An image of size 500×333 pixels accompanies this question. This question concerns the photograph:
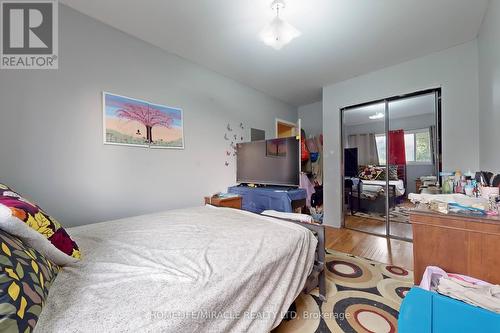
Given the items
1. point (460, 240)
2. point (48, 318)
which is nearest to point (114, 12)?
point (48, 318)

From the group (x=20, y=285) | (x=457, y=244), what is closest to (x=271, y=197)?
(x=457, y=244)

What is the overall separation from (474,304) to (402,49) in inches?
109

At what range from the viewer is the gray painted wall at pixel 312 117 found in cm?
440

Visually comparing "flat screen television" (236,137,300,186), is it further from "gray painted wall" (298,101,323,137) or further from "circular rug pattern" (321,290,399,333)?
"gray painted wall" (298,101,323,137)

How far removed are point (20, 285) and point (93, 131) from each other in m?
1.77

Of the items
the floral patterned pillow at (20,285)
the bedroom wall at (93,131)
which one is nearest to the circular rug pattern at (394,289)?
the floral patterned pillow at (20,285)

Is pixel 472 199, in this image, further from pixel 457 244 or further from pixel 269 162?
pixel 269 162

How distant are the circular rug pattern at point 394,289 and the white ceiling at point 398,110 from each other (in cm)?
229

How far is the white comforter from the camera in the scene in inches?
25.8

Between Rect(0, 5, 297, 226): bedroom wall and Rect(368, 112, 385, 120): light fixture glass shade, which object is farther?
Rect(368, 112, 385, 120): light fixture glass shade

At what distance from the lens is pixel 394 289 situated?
1706mm

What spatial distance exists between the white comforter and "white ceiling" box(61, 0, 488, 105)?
6.18ft

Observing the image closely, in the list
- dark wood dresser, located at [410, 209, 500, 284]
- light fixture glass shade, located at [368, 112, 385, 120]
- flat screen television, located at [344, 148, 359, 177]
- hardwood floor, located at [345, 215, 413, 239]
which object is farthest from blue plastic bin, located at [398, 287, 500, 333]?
light fixture glass shade, located at [368, 112, 385, 120]

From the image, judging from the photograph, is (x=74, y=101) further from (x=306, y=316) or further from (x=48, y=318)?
(x=306, y=316)
